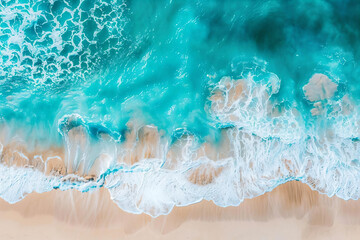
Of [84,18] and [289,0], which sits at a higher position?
[289,0]

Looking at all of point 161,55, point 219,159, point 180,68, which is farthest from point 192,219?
point 161,55

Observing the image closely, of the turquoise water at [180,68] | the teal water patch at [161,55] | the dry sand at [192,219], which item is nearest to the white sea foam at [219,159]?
the turquoise water at [180,68]

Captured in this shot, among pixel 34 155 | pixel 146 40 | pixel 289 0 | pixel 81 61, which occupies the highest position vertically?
pixel 289 0

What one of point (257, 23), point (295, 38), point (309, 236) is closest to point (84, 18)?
point (257, 23)

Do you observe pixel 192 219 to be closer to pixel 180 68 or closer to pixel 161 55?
pixel 180 68

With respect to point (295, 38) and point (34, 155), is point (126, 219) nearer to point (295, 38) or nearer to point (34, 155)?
point (34, 155)

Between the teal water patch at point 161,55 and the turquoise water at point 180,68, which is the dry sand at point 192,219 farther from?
the teal water patch at point 161,55
